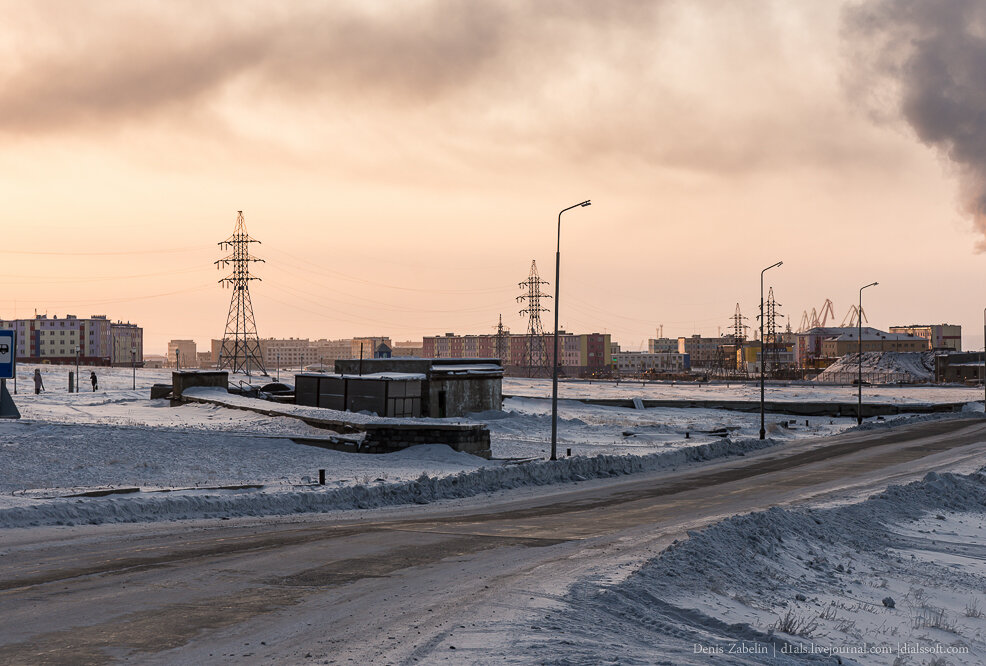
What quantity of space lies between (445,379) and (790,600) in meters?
35.4

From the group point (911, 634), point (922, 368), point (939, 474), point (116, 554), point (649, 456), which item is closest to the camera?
point (911, 634)

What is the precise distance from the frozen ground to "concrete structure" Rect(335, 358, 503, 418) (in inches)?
1125

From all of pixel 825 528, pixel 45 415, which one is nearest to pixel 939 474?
pixel 825 528

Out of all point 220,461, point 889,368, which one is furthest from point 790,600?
point 889,368

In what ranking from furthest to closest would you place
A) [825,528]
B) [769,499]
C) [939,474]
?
[939,474]
[769,499]
[825,528]

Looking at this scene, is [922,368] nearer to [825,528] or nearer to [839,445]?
[839,445]

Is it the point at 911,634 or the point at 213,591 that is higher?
the point at 213,591

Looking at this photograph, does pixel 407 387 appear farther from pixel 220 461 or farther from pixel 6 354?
pixel 6 354

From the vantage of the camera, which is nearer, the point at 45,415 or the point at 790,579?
the point at 790,579

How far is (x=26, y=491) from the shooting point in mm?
19859

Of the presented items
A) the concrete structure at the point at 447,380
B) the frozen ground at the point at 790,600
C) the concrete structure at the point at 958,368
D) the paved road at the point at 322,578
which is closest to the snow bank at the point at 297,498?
the paved road at the point at 322,578

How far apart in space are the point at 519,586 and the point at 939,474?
2229cm

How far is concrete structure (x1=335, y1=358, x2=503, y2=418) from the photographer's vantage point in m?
46.8

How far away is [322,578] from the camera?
12578 millimetres
